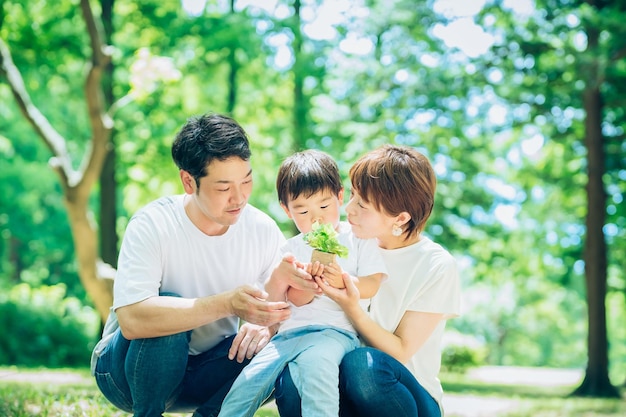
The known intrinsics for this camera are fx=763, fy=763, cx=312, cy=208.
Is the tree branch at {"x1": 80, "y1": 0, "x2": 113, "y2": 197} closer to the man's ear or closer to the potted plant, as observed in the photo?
the man's ear

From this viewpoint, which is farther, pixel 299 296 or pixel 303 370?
pixel 299 296

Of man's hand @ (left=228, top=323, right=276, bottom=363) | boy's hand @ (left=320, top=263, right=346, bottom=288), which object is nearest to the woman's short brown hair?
boy's hand @ (left=320, top=263, right=346, bottom=288)

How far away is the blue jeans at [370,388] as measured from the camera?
306 cm

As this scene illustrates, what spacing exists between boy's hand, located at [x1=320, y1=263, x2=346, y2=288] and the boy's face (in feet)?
1.48

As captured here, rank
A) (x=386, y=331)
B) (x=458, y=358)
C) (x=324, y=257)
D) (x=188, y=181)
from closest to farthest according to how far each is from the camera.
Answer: (x=324, y=257) < (x=386, y=331) < (x=188, y=181) < (x=458, y=358)

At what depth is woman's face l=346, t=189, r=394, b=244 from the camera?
3402mm

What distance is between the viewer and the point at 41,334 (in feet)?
54.4

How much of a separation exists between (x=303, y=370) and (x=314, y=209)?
0.84m

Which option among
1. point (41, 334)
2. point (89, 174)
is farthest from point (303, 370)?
point (41, 334)

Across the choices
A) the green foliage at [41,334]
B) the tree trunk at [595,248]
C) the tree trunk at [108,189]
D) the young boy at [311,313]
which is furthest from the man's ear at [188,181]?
the green foliage at [41,334]

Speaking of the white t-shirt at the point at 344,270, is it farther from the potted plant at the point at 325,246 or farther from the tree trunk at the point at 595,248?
the tree trunk at the point at 595,248

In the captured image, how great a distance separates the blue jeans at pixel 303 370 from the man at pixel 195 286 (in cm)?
13

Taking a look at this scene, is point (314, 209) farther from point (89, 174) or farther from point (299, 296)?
point (89, 174)

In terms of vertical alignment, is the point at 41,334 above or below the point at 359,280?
below
